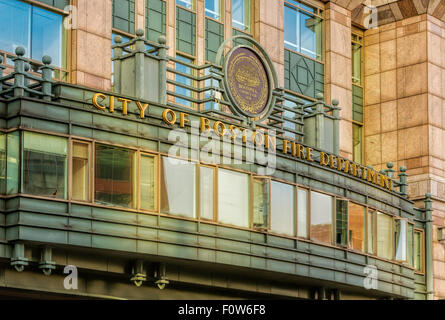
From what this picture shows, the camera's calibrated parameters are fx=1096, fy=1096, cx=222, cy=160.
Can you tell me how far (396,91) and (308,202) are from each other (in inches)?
719

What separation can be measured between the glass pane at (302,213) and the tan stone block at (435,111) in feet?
55.8

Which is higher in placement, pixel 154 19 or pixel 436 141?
pixel 154 19

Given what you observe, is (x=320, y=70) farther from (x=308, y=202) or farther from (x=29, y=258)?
(x=29, y=258)

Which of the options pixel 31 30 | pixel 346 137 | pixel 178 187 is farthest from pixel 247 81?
pixel 346 137

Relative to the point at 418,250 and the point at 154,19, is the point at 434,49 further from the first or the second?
the point at 154,19

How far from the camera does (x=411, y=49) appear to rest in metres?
55.5

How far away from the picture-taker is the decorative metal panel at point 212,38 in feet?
148

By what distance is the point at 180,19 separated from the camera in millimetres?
43594

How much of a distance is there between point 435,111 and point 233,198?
2140 centimetres

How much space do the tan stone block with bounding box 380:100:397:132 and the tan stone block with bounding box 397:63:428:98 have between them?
2.05ft

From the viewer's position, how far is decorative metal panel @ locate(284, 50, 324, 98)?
162 ft

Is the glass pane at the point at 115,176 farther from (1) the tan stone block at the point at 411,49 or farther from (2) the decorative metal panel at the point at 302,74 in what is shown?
(1) the tan stone block at the point at 411,49

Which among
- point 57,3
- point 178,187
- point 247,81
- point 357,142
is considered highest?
point 57,3
